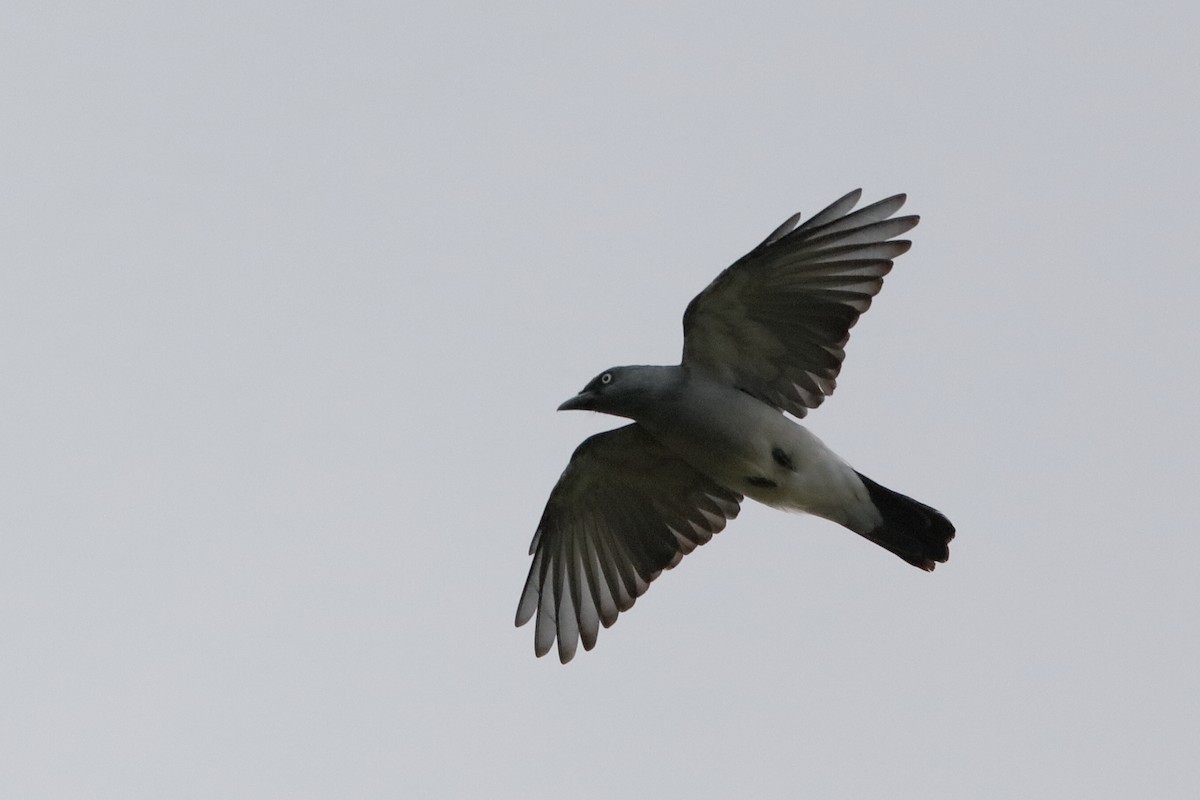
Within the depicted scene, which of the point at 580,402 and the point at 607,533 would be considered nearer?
the point at 580,402

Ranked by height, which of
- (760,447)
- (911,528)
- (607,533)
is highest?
(607,533)

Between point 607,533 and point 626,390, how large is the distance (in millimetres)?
1798

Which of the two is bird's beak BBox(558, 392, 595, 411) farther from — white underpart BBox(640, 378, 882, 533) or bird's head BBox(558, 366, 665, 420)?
white underpart BBox(640, 378, 882, 533)

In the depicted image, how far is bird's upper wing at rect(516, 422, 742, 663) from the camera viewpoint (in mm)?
12695

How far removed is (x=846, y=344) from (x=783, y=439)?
792 millimetres

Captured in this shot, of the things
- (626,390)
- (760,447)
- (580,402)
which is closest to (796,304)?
(760,447)

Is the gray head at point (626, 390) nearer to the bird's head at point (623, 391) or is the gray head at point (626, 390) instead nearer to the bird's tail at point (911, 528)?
the bird's head at point (623, 391)

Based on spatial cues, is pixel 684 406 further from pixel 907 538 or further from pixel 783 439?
pixel 907 538

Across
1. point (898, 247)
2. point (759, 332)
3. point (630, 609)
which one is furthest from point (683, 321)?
point (630, 609)

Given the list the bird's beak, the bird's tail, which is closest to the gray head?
the bird's beak

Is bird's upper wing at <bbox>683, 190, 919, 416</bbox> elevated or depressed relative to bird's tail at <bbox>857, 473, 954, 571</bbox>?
elevated

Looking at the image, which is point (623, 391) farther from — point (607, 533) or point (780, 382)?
point (607, 533)

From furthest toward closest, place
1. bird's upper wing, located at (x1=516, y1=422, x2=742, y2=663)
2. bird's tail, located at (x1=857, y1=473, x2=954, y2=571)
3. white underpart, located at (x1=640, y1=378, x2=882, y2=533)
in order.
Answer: bird's upper wing, located at (x1=516, y1=422, x2=742, y2=663)
bird's tail, located at (x1=857, y1=473, x2=954, y2=571)
white underpart, located at (x1=640, y1=378, x2=882, y2=533)

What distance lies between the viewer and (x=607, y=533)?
13039 millimetres
